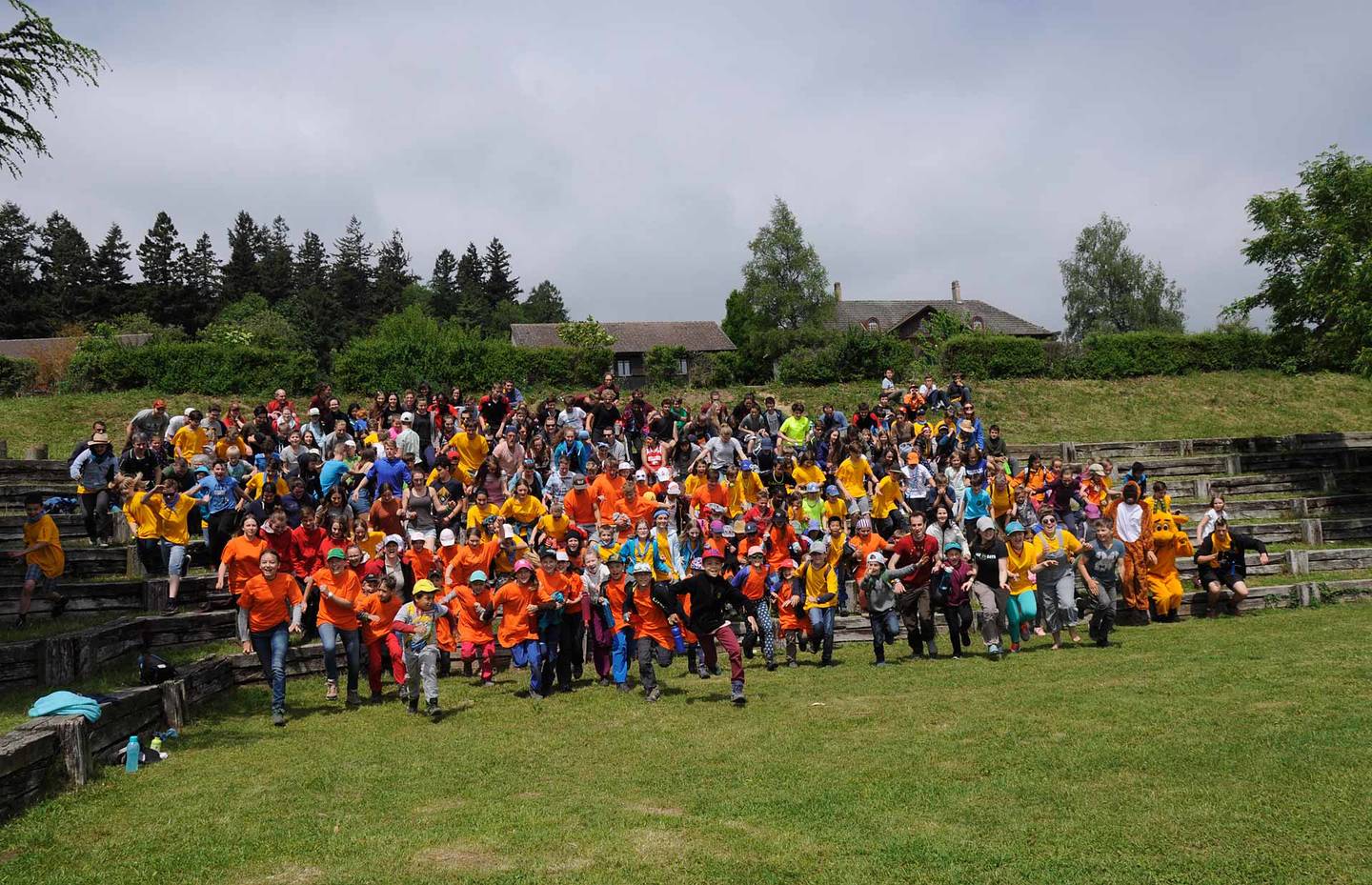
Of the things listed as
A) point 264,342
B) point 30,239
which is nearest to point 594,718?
point 264,342

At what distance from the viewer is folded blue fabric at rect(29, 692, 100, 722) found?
7.80 m

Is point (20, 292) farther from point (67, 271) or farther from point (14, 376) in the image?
point (14, 376)

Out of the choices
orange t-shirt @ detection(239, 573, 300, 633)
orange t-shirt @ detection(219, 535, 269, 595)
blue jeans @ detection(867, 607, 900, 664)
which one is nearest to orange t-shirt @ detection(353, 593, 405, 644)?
orange t-shirt @ detection(239, 573, 300, 633)

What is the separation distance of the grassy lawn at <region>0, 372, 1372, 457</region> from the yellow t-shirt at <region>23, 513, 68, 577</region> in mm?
15426

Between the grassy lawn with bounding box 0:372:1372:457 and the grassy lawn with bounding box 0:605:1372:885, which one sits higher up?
the grassy lawn with bounding box 0:372:1372:457

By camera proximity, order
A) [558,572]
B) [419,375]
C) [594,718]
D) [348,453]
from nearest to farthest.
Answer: [594,718] < [558,572] < [348,453] < [419,375]

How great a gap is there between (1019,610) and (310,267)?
9494 centimetres

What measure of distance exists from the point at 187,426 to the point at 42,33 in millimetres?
7507

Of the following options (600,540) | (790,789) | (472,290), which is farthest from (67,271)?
(790,789)

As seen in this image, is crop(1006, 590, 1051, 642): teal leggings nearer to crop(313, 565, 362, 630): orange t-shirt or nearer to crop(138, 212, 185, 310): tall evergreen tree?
crop(313, 565, 362, 630): orange t-shirt

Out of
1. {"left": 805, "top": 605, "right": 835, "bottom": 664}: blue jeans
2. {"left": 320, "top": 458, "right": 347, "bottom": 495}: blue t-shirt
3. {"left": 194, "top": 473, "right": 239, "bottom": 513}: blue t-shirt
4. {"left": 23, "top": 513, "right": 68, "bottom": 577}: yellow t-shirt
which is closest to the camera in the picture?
{"left": 23, "top": 513, "right": 68, "bottom": 577}: yellow t-shirt

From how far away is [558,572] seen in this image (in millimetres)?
11445

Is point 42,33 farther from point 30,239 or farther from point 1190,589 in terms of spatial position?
point 30,239

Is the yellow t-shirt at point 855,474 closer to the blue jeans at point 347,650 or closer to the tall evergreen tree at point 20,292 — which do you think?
the blue jeans at point 347,650
